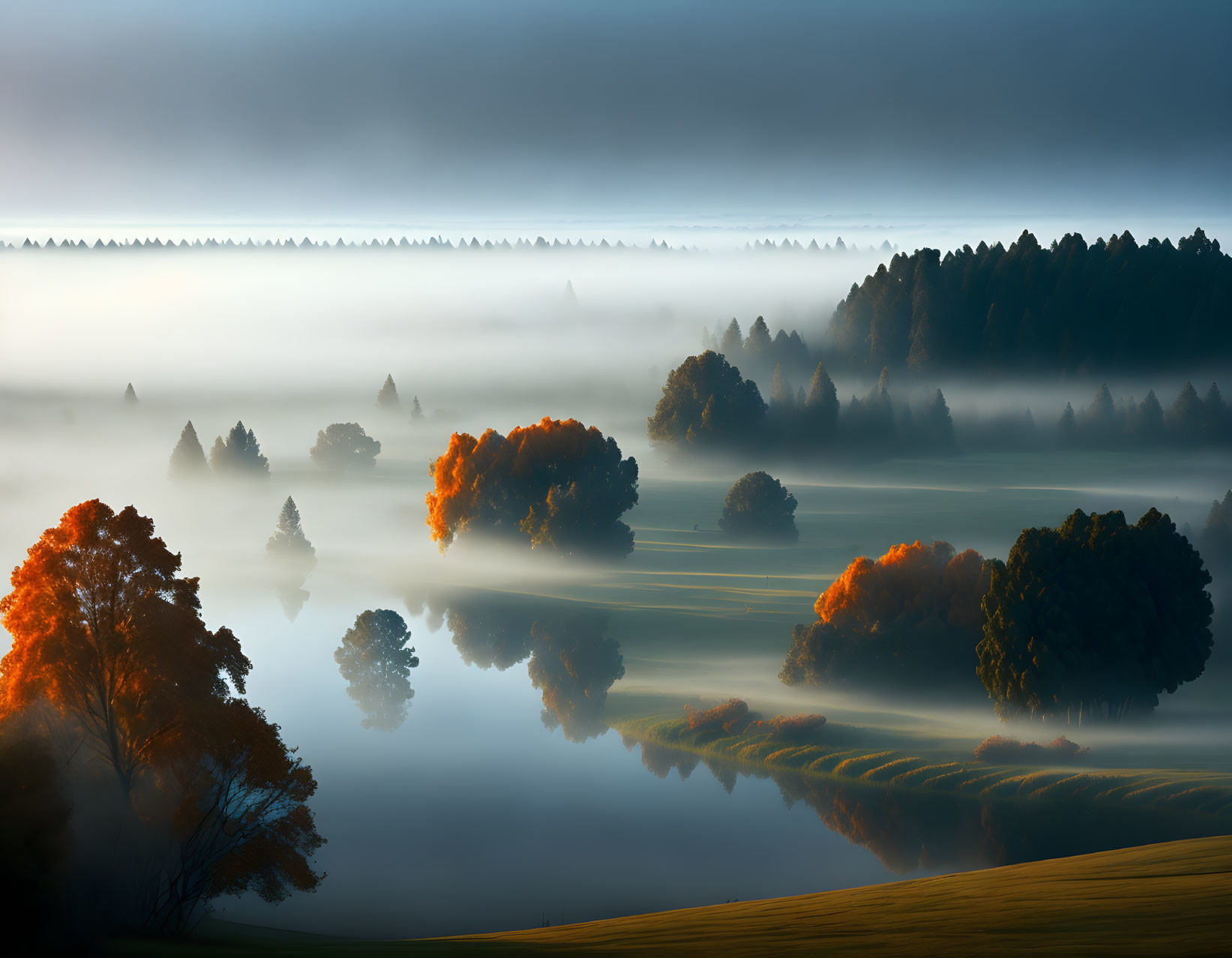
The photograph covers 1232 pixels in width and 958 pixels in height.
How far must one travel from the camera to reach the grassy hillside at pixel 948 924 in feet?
70.0

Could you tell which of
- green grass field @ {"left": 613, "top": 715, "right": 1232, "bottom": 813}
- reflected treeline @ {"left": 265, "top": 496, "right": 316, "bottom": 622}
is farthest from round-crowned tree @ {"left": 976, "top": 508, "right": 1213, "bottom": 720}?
reflected treeline @ {"left": 265, "top": 496, "right": 316, "bottom": 622}

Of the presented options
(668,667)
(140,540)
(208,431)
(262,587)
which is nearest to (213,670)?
(140,540)

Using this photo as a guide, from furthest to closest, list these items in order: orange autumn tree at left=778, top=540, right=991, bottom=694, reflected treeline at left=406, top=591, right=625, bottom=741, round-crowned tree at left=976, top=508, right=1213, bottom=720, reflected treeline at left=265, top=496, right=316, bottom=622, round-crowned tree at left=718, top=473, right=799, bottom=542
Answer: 1. round-crowned tree at left=718, top=473, right=799, bottom=542
2. reflected treeline at left=265, top=496, right=316, bottom=622
3. reflected treeline at left=406, top=591, right=625, bottom=741
4. orange autumn tree at left=778, top=540, right=991, bottom=694
5. round-crowned tree at left=976, top=508, right=1213, bottom=720

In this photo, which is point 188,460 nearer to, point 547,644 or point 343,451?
point 343,451

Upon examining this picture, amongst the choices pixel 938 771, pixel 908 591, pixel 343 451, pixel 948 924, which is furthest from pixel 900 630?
pixel 343 451

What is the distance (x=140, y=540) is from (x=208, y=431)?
172m

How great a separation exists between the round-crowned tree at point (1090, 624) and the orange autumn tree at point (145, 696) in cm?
3042

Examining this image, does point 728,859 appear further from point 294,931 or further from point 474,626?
point 474,626

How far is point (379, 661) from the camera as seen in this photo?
2219 inches

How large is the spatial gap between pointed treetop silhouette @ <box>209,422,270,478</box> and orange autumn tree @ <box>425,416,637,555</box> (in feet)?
133

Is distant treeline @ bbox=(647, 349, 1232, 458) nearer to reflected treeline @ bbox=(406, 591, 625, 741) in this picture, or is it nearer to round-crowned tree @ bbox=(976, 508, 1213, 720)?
reflected treeline @ bbox=(406, 591, 625, 741)

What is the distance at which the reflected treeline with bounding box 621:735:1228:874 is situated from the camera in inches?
1513

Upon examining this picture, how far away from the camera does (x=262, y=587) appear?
78.1 m

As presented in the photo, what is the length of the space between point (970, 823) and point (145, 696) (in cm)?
2665
